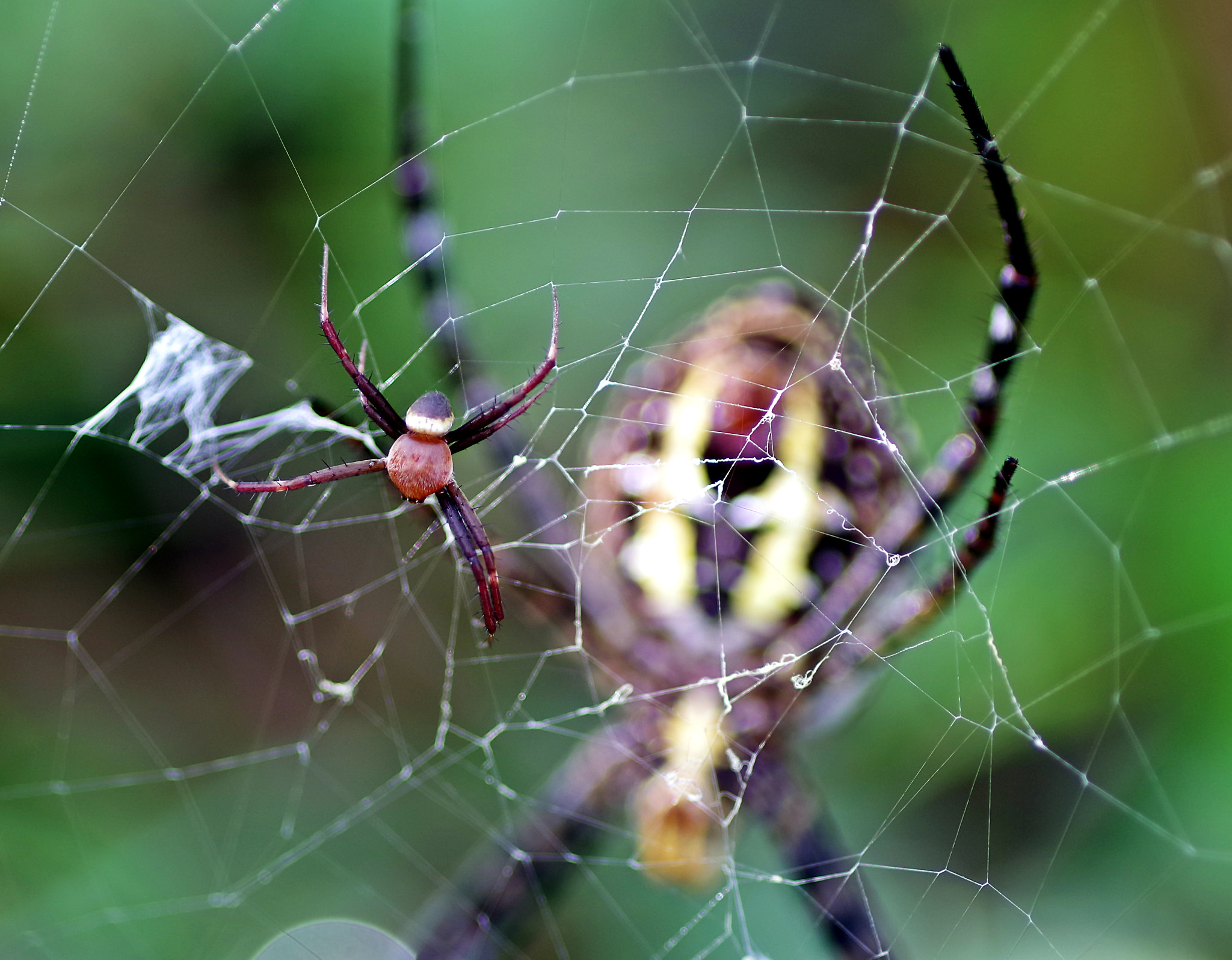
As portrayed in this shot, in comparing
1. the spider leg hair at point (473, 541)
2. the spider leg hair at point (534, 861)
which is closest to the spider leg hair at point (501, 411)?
the spider leg hair at point (473, 541)

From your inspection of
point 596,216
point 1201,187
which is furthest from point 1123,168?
point 596,216

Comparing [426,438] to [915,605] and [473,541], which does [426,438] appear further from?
[915,605]

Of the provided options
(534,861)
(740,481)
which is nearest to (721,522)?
(740,481)

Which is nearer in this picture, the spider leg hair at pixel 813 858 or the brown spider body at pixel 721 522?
the brown spider body at pixel 721 522

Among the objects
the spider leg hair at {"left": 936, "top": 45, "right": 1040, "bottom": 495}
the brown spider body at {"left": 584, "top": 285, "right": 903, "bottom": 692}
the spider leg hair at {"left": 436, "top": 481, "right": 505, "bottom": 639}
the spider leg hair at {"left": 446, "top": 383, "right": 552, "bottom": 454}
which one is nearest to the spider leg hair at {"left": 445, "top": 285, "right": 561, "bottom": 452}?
the spider leg hair at {"left": 446, "top": 383, "right": 552, "bottom": 454}

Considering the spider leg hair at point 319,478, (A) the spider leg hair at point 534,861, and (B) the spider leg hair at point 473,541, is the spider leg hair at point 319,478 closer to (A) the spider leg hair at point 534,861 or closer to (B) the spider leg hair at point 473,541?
(B) the spider leg hair at point 473,541

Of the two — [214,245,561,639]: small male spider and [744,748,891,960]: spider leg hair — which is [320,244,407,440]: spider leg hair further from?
[744,748,891,960]: spider leg hair

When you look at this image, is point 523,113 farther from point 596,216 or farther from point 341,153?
point 341,153
